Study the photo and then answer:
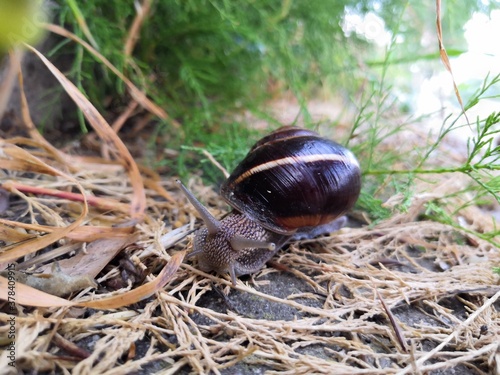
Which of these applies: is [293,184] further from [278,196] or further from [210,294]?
[210,294]

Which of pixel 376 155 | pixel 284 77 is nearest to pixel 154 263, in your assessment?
pixel 376 155

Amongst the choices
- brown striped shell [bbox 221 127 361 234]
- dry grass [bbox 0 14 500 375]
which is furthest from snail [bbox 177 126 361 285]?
dry grass [bbox 0 14 500 375]

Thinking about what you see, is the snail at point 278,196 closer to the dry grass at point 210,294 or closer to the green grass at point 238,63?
the dry grass at point 210,294

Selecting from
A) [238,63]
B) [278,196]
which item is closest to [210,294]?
[278,196]

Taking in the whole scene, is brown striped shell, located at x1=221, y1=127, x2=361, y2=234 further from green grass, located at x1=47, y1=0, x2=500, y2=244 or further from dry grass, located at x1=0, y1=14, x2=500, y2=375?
green grass, located at x1=47, y1=0, x2=500, y2=244

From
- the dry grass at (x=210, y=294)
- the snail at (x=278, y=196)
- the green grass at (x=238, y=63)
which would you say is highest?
the green grass at (x=238, y=63)

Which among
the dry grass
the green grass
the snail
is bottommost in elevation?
the dry grass

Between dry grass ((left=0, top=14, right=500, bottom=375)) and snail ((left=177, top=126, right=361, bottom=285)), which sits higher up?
snail ((left=177, top=126, right=361, bottom=285))

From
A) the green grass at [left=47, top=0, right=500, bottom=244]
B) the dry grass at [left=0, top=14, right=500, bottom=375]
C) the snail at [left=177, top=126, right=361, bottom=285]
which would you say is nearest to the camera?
the dry grass at [left=0, top=14, right=500, bottom=375]

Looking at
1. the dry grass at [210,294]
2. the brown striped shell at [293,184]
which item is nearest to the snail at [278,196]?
the brown striped shell at [293,184]
